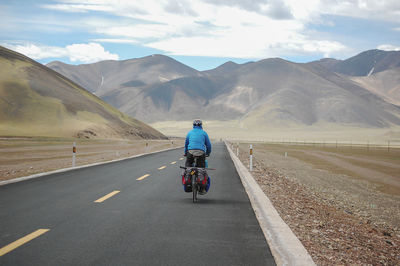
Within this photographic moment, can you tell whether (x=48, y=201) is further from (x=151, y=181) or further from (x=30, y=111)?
(x=30, y=111)

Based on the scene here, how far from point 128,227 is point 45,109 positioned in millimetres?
94665

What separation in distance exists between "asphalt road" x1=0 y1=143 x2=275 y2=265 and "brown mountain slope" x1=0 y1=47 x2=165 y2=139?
232 ft

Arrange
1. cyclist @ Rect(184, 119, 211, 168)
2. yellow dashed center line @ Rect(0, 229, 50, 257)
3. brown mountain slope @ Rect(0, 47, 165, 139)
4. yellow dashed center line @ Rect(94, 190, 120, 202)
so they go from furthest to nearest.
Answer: brown mountain slope @ Rect(0, 47, 165, 139) → cyclist @ Rect(184, 119, 211, 168) → yellow dashed center line @ Rect(94, 190, 120, 202) → yellow dashed center line @ Rect(0, 229, 50, 257)

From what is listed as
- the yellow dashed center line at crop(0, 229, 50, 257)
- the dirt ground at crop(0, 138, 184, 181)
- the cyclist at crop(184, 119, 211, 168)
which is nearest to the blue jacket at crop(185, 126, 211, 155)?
the cyclist at crop(184, 119, 211, 168)

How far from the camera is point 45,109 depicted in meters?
95.2

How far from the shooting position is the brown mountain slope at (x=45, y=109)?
8538 cm

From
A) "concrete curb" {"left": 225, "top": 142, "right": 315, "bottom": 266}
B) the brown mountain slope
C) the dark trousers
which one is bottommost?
"concrete curb" {"left": 225, "top": 142, "right": 315, "bottom": 266}

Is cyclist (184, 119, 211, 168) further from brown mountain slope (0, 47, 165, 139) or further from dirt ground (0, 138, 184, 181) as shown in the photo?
brown mountain slope (0, 47, 165, 139)

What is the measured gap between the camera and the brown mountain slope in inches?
3361

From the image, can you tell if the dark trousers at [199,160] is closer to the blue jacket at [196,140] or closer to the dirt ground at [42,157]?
the blue jacket at [196,140]

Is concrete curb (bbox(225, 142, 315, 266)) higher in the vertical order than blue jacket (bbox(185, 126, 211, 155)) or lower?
lower

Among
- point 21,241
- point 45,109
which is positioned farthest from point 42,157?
point 45,109

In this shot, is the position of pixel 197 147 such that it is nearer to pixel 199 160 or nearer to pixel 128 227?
pixel 199 160

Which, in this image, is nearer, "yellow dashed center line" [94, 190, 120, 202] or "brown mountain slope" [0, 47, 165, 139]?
"yellow dashed center line" [94, 190, 120, 202]
